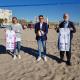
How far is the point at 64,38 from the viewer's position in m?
8.98

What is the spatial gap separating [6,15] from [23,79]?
4071 inches

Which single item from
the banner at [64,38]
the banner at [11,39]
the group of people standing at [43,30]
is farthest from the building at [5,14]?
the banner at [64,38]

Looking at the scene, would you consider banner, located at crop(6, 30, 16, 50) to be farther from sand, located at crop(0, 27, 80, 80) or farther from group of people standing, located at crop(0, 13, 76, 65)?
sand, located at crop(0, 27, 80, 80)

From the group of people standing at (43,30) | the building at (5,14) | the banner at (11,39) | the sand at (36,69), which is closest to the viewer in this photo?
the sand at (36,69)

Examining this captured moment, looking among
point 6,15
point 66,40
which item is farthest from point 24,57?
point 6,15

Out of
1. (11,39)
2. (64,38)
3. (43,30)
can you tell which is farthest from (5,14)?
(64,38)

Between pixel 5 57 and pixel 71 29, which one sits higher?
pixel 71 29

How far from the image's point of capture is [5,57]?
10.3 meters

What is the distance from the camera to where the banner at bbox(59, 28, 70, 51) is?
8891mm

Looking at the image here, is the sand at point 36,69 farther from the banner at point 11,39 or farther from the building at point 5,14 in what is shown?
the building at point 5,14

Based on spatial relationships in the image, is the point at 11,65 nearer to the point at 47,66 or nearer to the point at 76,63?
the point at 47,66

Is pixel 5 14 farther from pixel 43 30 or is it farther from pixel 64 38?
pixel 64 38

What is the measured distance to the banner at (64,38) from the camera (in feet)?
29.2

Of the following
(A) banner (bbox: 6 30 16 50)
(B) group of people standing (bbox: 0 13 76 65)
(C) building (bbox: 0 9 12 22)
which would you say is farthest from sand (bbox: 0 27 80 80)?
(C) building (bbox: 0 9 12 22)
